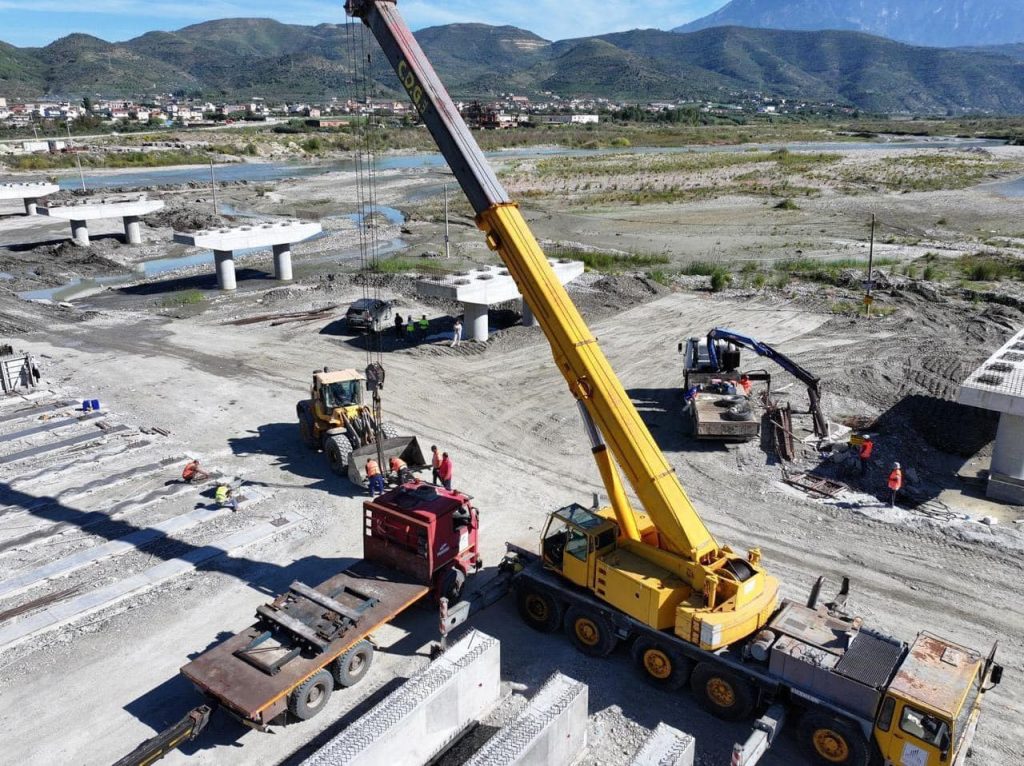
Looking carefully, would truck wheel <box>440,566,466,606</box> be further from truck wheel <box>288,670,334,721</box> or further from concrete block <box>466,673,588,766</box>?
concrete block <box>466,673,588,766</box>

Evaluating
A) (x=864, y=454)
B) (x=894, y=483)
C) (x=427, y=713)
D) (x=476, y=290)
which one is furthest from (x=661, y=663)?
(x=476, y=290)

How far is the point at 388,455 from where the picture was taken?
19.3 m

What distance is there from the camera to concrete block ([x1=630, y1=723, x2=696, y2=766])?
9.25 metres

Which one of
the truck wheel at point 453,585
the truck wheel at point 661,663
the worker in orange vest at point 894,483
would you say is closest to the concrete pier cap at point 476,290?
the worker in orange vest at point 894,483

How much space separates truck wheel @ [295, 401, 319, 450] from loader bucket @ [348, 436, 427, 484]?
8.33ft

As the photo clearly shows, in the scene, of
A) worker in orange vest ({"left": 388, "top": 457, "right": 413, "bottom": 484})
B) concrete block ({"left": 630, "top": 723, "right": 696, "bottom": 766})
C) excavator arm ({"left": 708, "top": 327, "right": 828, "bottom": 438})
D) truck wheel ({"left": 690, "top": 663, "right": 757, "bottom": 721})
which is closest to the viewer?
concrete block ({"left": 630, "top": 723, "right": 696, "bottom": 766})

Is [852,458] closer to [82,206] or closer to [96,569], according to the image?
[96,569]

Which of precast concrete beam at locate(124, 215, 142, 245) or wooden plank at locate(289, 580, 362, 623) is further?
precast concrete beam at locate(124, 215, 142, 245)

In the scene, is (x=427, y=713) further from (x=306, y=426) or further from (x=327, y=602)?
(x=306, y=426)

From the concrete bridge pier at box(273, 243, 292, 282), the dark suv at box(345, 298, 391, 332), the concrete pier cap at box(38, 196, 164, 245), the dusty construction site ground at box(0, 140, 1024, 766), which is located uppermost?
the concrete pier cap at box(38, 196, 164, 245)

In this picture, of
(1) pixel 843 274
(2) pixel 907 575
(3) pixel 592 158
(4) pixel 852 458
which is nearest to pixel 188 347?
(4) pixel 852 458

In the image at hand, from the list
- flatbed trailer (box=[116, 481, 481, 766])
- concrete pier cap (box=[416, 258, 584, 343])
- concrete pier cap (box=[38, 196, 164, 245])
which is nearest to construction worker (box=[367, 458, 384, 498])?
flatbed trailer (box=[116, 481, 481, 766])

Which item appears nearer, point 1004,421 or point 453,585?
point 453,585

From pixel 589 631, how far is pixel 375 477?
7.44m
